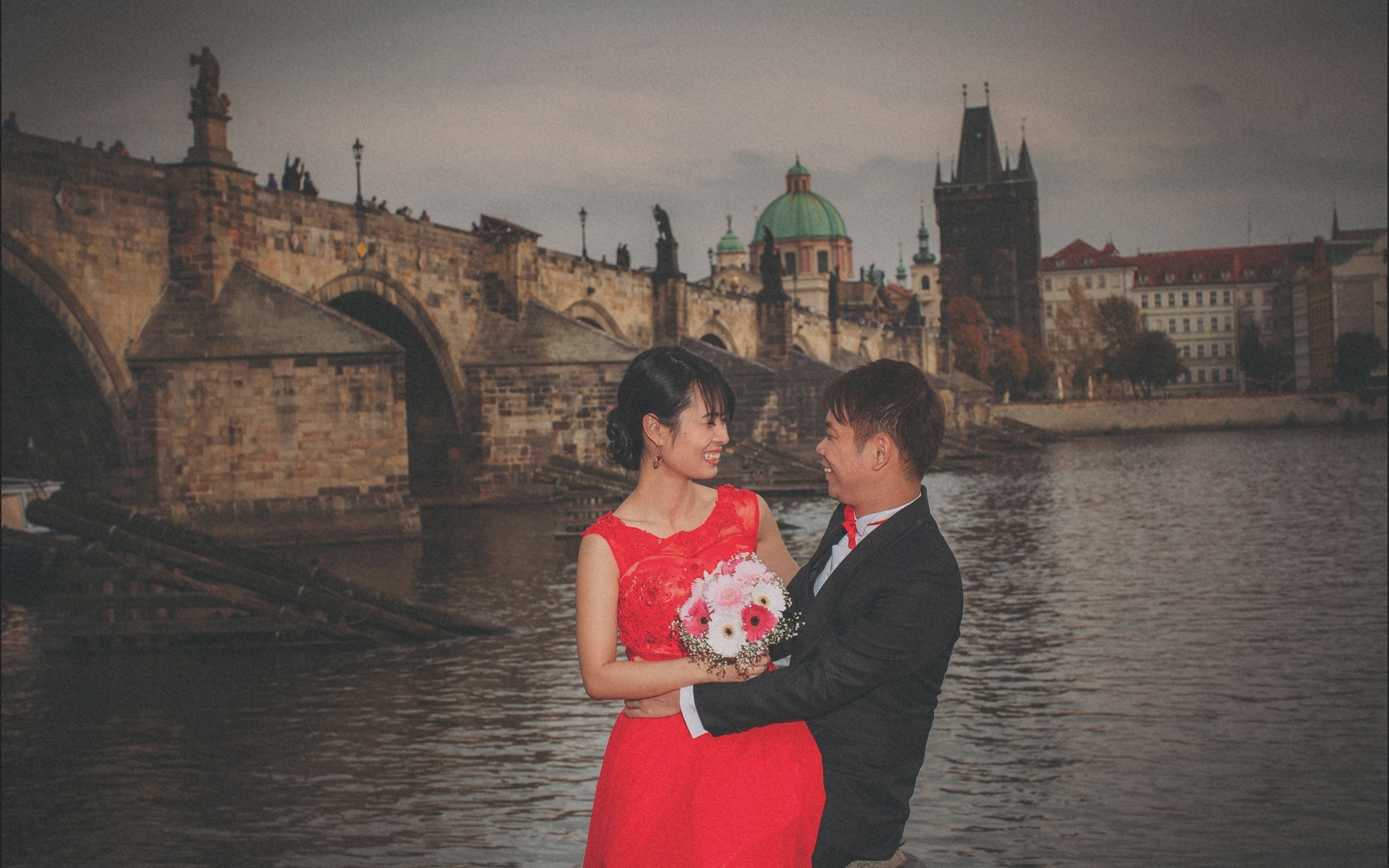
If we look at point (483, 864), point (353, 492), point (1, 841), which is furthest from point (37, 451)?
point (483, 864)

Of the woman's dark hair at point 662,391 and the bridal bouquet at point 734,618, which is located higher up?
the woman's dark hair at point 662,391

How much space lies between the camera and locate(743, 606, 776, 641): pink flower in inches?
103

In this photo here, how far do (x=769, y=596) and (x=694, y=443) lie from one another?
0.44 m

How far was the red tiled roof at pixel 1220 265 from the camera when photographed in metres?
118

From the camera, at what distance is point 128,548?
1105cm

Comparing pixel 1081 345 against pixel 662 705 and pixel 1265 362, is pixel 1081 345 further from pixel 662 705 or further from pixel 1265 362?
pixel 662 705

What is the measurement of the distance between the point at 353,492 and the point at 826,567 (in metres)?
18.1

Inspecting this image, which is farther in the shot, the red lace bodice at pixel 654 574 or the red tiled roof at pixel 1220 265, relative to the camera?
the red tiled roof at pixel 1220 265

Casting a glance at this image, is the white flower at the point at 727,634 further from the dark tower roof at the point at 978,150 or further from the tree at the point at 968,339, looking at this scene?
the dark tower roof at the point at 978,150

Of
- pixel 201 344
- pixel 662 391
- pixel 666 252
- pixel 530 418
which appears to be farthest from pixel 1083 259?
pixel 662 391

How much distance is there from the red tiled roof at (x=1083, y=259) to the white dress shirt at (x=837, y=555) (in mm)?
122922

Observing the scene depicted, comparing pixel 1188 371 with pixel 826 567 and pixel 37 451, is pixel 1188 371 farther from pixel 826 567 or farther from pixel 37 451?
pixel 826 567

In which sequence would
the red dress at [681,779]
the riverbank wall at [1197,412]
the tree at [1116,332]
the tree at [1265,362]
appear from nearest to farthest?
1. the red dress at [681,779]
2. the riverbank wall at [1197,412]
3. the tree at [1116,332]
4. the tree at [1265,362]

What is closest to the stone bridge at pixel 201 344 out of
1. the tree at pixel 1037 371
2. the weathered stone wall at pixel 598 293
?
the weathered stone wall at pixel 598 293
